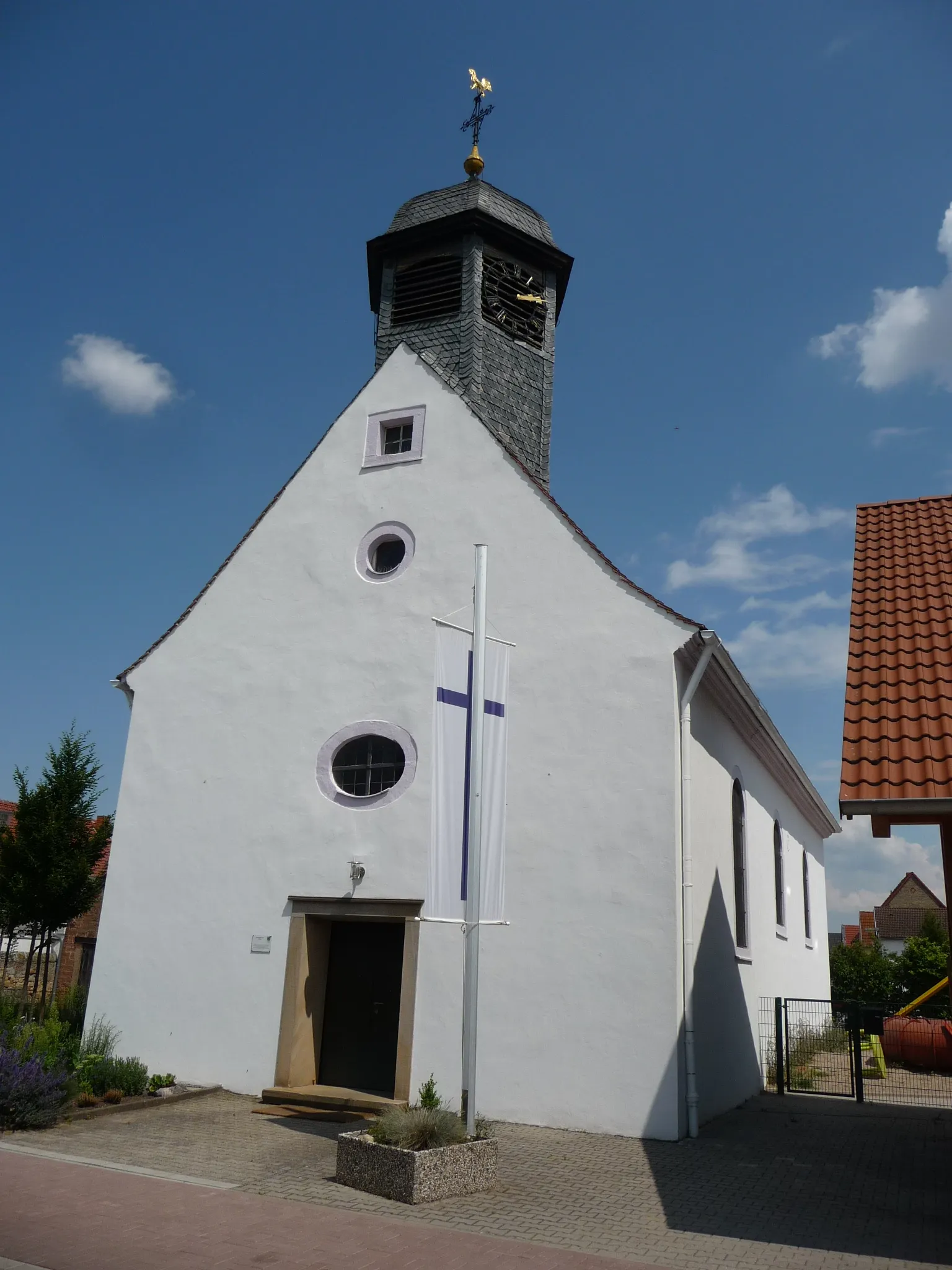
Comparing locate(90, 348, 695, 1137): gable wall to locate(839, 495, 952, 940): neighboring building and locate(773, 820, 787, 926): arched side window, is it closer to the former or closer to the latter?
locate(839, 495, 952, 940): neighboring building

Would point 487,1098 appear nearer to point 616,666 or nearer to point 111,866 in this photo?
point 616,666

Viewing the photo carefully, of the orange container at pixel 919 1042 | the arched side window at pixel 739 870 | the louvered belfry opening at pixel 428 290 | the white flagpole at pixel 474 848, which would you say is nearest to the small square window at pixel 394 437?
the louvered belfry opening at pixel 428 290

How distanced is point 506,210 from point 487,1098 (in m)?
12.9

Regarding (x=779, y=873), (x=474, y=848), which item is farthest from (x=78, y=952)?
(x=474, y=848)

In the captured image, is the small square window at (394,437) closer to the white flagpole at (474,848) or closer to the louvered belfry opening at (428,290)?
the louvered belfry opening at (428,290)

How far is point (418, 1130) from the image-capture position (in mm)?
7797

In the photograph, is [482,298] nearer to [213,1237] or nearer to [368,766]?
[368,766]

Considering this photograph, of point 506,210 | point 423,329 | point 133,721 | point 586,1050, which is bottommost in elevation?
point 586,1050

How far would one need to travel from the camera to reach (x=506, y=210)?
16.2m

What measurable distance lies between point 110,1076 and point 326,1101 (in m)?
2.51

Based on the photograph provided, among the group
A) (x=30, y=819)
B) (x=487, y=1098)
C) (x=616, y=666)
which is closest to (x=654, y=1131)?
(x=487, y=1098)

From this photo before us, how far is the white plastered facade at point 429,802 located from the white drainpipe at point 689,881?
178mm

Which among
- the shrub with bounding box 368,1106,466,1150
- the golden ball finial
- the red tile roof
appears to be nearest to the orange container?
the red tile roof

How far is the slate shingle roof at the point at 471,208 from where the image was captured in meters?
15.9
